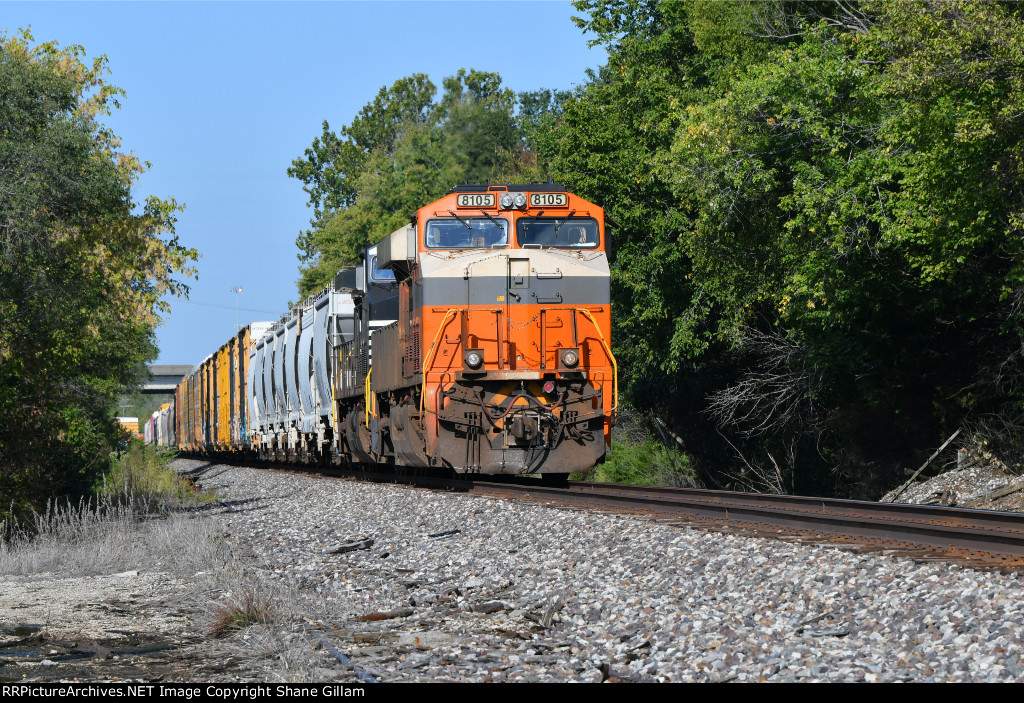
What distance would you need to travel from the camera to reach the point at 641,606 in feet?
23.1

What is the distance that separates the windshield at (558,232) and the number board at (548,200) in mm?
180

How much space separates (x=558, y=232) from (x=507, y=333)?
1681 millimetres

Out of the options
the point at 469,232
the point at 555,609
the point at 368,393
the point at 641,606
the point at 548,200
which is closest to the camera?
the point at 641,606

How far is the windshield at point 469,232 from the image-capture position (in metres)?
15.0

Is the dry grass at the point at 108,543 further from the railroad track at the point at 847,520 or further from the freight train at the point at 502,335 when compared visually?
the railroad track at the point at 847,520

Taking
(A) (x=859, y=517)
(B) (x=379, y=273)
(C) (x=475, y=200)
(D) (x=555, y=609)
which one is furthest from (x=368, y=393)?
(D) (x=555, y=609)

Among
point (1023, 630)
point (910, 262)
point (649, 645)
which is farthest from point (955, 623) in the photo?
point (910, 262)

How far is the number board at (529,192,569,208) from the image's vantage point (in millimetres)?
15125

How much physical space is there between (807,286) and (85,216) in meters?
12.3

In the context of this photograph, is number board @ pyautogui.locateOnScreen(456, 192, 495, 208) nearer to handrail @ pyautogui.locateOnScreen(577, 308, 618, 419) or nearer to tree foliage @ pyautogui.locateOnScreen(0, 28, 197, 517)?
handrail @ pyautogui.locateOnScreen(577, 308, 618, 419)

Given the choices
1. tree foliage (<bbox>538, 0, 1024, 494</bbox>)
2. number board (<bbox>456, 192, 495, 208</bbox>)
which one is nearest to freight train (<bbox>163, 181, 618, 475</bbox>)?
number board (<bbox>456, 192, 495, 208</bbox>)

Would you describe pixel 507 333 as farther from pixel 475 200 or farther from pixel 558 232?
pixel 475 200

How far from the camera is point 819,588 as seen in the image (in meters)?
6.75

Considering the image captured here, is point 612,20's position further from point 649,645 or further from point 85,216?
point 649,645
